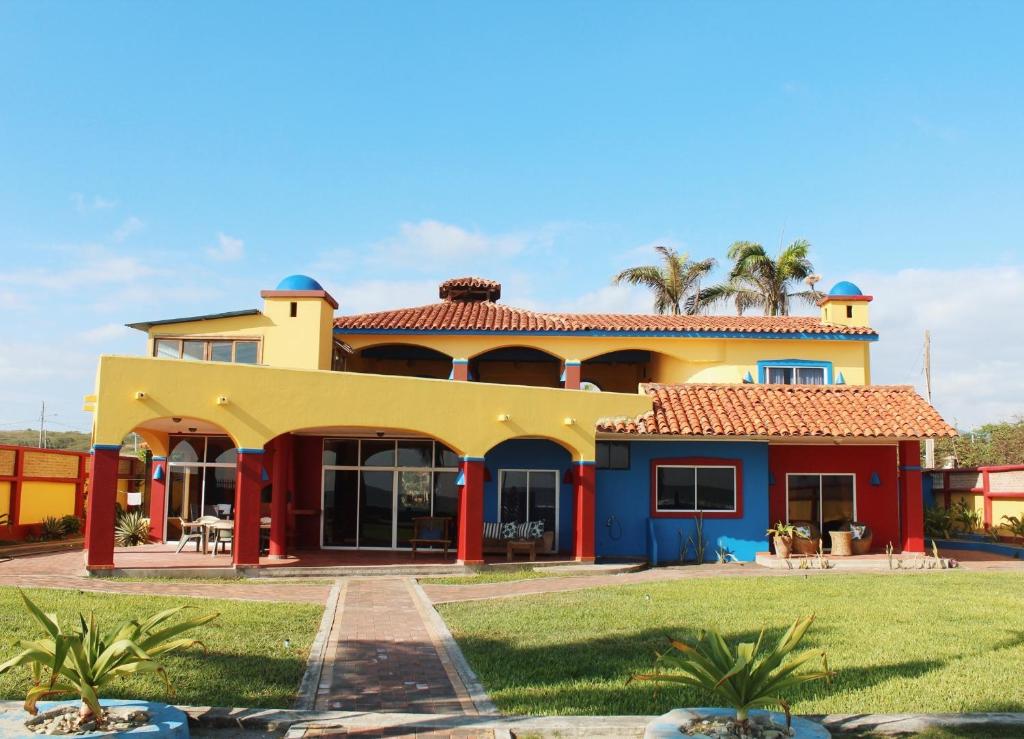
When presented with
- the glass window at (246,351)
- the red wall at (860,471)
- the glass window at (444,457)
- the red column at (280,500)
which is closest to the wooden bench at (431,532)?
the glass window at (444,457)

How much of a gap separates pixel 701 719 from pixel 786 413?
15.3m

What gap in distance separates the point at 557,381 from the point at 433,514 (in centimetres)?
705

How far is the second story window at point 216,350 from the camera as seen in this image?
21.2m

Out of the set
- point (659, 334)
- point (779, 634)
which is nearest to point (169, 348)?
point (659, 334)

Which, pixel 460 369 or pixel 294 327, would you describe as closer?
pixel 294 327

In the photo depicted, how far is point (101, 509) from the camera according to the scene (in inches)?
629

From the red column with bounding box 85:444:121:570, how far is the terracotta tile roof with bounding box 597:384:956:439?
32.4 feet

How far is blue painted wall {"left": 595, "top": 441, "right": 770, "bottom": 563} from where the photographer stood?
20500mm

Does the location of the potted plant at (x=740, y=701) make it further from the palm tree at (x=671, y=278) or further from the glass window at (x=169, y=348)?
the palm tree at (x=671, y=278)

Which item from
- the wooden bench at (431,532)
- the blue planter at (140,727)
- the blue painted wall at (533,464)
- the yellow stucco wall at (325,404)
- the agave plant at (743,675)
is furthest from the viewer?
the blue painted wall at (533,464)

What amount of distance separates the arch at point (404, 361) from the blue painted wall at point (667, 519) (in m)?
7.05

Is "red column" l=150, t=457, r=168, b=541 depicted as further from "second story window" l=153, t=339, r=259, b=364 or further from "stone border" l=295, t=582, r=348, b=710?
"stone border" l=295, t=582, r=348, b=710

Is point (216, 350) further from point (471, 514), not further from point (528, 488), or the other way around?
point (528, 488)

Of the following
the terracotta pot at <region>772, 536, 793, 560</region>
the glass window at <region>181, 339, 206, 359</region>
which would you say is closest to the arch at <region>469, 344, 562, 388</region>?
the glass window at <region>181, 339, 206, 359</region>
